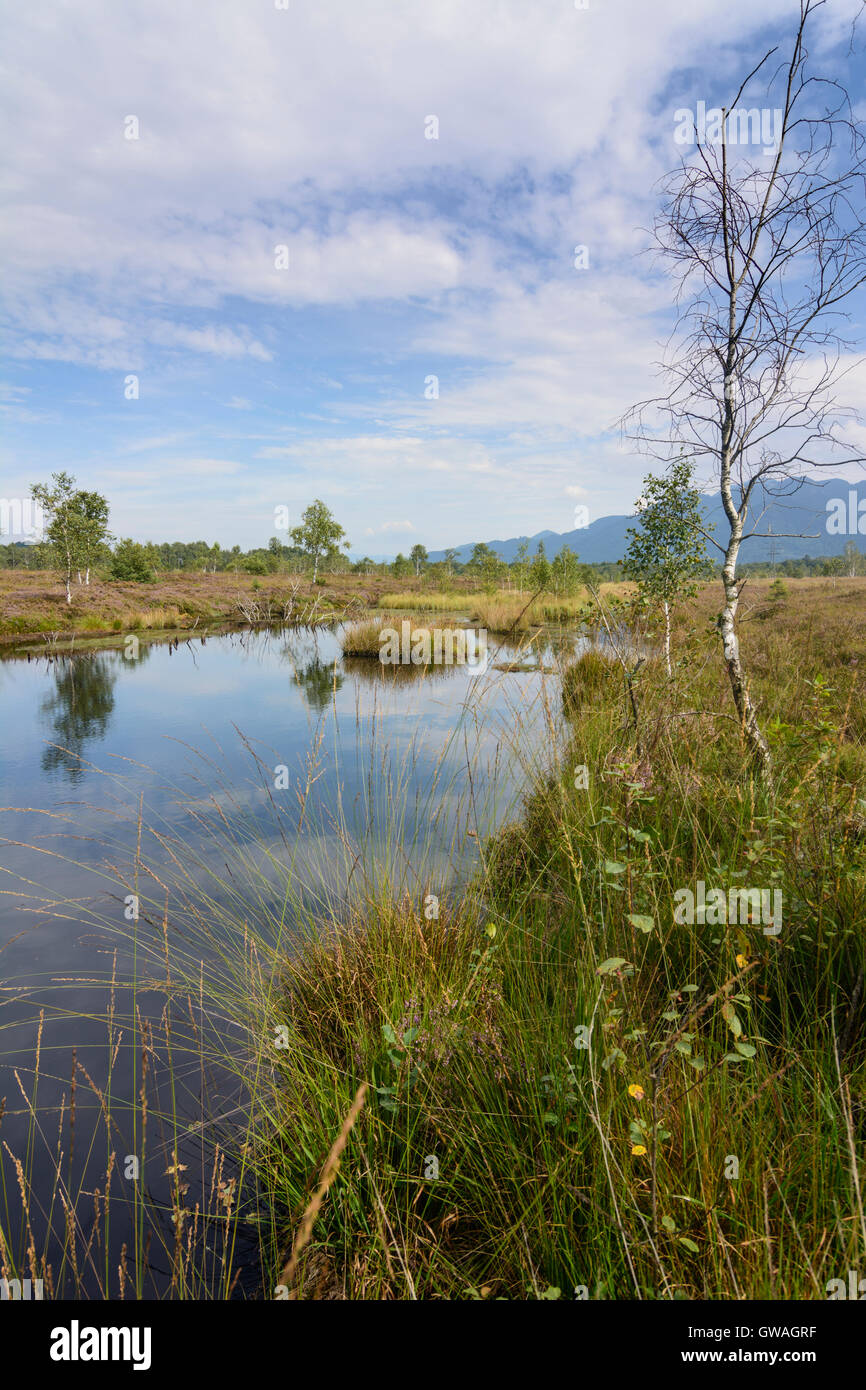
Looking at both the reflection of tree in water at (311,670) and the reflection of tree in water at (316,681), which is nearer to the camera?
the reflection of tree in water at (316,681)

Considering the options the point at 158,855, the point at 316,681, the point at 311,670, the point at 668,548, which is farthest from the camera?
the point at 311,670

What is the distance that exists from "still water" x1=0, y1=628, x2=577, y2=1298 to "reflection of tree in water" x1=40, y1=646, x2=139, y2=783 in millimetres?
64

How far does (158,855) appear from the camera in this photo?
5008mm

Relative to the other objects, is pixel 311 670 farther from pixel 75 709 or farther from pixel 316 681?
pixel 75 709

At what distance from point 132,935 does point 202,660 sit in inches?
523

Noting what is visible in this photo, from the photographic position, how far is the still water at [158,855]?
233cm

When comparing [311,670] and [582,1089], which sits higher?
[311,670]

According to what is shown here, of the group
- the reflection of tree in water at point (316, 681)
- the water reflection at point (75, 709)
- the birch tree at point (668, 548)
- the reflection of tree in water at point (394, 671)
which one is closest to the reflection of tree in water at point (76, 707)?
the water reflection at point (75, 709)

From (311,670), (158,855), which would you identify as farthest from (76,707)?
(158,855)

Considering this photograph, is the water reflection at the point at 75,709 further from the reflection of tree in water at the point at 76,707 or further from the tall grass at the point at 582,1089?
the tall grass at the point at 582,1089

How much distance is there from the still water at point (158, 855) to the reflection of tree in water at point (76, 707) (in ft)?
0.21

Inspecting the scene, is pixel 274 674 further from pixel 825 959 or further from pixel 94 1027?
pixel 825 959

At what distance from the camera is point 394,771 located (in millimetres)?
6453

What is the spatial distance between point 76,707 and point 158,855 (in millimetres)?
6543
